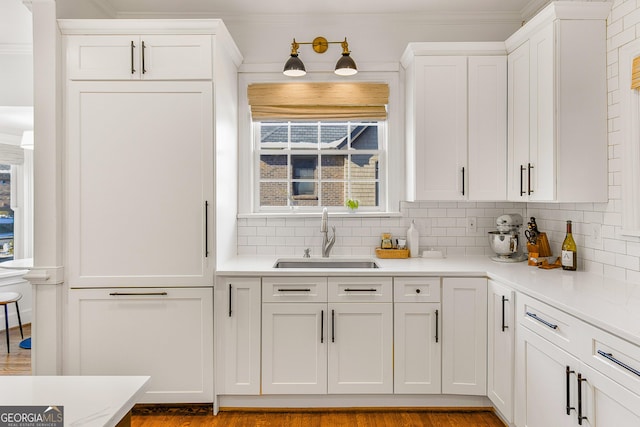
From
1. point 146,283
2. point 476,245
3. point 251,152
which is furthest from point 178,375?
point 476,245

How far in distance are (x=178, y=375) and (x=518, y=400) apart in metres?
2.04

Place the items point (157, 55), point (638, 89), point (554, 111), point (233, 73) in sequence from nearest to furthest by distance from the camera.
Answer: point (638, 89)
point (554, 111)
point (157, 55)
point (233, 73)

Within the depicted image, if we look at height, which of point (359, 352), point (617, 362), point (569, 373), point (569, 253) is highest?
point (569, 253)

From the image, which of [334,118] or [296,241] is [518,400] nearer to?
[296,241]

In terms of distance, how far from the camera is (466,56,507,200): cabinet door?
2885 millimetres

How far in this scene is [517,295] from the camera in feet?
7.32

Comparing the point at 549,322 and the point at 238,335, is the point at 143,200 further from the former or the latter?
the point at 549,322

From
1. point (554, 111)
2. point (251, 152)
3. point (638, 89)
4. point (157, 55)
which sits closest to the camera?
point (638, 89)

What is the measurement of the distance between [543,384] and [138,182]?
8.34 feet

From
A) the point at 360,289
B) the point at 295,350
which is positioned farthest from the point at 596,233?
the point at 295,350

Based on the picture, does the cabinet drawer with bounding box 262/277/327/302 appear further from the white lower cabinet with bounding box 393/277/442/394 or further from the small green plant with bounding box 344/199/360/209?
the small green plant with bounding box 344/199/360/209

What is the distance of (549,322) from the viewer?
1905 millimetres

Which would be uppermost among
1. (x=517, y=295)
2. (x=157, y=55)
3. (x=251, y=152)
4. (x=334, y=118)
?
(x=157, y=55)

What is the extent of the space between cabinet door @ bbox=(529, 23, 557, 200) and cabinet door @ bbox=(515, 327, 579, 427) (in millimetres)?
914
